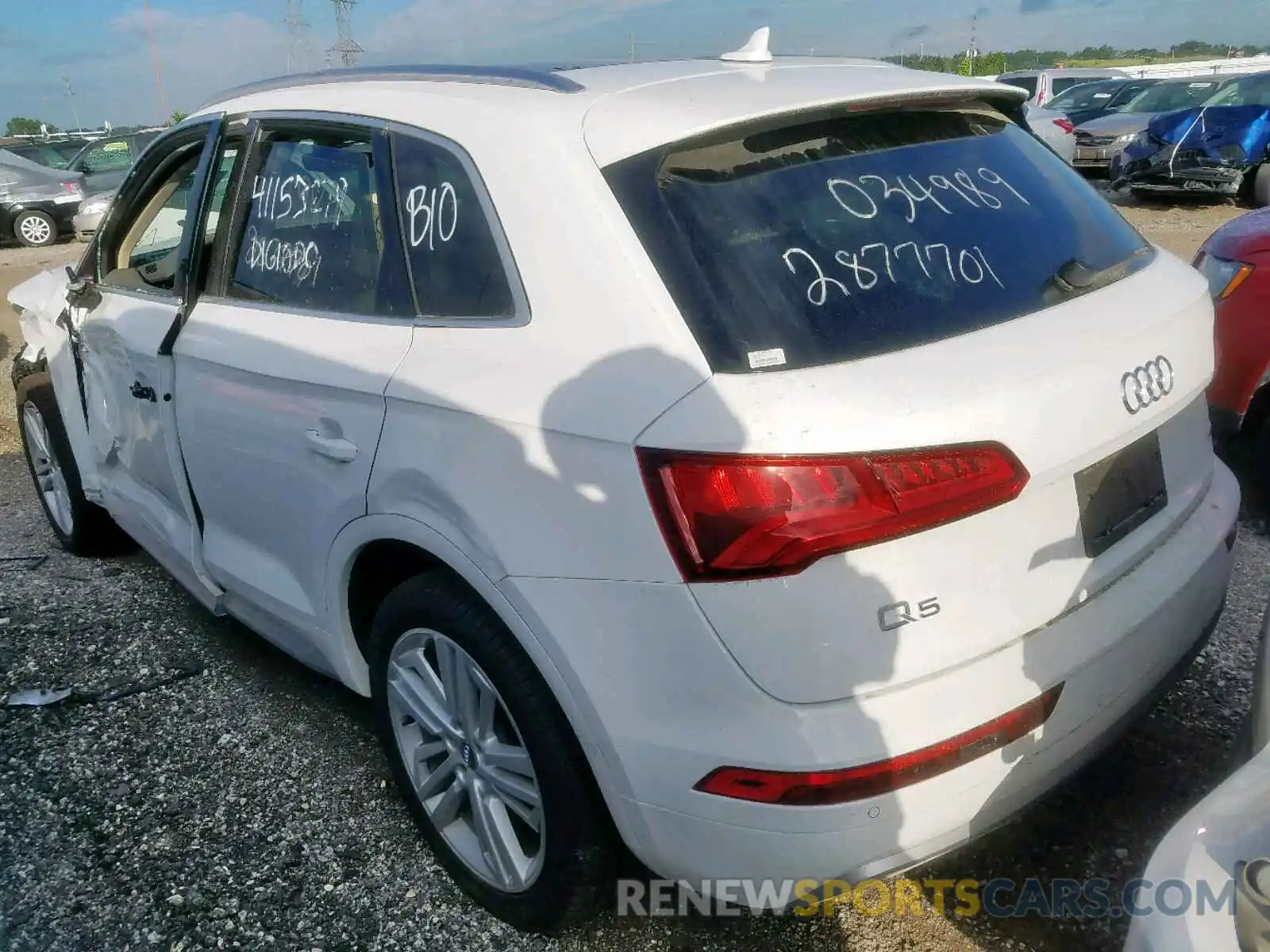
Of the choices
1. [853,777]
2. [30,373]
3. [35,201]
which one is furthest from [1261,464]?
[35,201]

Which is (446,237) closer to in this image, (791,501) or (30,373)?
(791,501)

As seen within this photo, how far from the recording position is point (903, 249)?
1.93 metres

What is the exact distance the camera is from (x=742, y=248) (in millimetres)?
1815

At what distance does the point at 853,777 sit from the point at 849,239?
96 cm

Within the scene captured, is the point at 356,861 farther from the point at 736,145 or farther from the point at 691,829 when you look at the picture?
the point at 736,145

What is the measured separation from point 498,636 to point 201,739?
1604 mm

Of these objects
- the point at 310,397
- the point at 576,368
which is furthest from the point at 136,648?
the point at 576,368

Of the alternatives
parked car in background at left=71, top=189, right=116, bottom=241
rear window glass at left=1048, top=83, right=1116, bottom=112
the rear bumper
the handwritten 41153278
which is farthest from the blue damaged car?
parked car in background at left=71, top=189, right=116, bottom=241

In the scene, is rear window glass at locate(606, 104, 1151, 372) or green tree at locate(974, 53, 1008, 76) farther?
green tree at locate(974, 53, 1008, 76)

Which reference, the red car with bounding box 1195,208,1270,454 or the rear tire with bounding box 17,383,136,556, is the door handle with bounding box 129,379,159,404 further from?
the red car with bounding box 1195,208,1270,454

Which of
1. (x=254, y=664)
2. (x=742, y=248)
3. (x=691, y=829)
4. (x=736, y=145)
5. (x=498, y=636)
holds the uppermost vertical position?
(x=736, y=145)

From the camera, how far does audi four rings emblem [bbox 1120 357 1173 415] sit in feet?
6.31

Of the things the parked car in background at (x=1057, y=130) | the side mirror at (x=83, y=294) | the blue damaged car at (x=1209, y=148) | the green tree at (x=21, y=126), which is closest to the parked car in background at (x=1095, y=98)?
the parked car in background at (x=1057, y=130)

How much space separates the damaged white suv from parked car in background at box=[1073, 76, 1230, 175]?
579 inches
